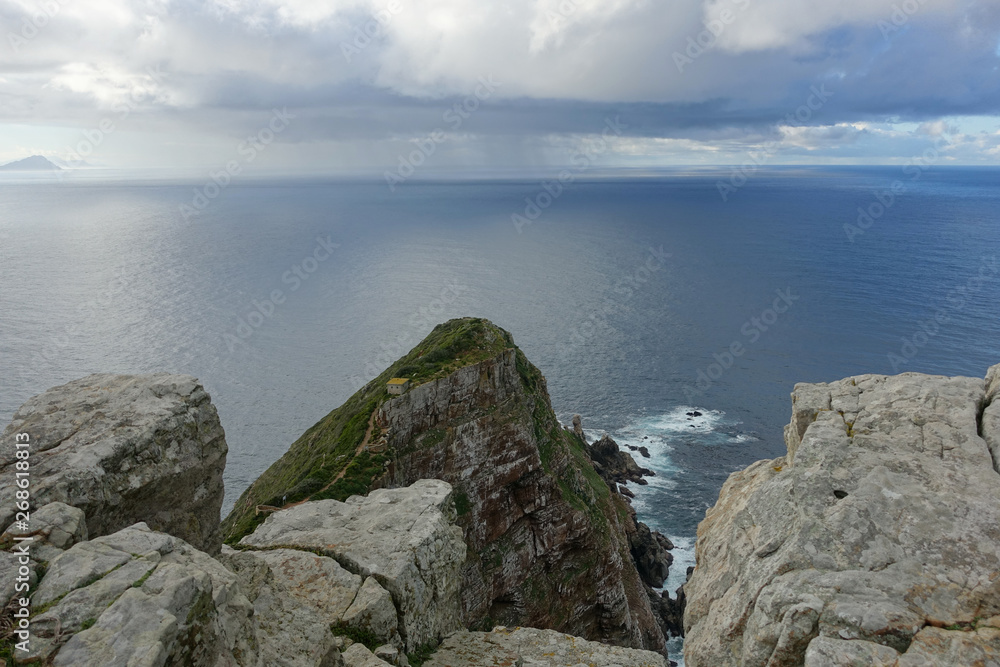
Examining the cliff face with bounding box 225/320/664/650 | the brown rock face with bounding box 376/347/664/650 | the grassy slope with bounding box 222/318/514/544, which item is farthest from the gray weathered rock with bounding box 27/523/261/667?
the brown rock face with bounding box 376/347/664/650

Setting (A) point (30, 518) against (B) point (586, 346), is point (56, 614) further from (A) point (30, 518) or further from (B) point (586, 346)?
(B) point (586, 346)

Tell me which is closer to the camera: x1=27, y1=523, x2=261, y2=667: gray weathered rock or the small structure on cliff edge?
x1=27, y1=523, x2=261, y2=667: gray weathered rock

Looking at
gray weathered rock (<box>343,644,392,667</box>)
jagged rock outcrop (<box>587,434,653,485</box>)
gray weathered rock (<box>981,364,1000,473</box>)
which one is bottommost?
jagged rock outcrop (<box>587,434,653,485</box>)

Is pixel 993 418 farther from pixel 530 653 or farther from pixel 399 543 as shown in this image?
pixel 399 543

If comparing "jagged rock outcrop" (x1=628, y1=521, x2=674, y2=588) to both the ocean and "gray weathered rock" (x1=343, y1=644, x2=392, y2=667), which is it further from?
"gray weathered rock" (x1=343, y1=644, x2=392, y2=667)

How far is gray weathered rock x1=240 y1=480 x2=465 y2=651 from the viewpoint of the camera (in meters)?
23.1

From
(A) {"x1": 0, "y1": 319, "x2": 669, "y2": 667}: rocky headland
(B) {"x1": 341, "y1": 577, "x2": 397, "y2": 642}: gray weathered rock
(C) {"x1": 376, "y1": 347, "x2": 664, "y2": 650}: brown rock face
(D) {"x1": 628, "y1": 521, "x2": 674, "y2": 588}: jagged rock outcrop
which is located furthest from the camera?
(D) {"x1": 628, "y1": 521, "x2": 674, "y2": 588}: jagged rock outcrop

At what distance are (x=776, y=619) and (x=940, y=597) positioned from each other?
316cm

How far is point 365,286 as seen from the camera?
18912 cm

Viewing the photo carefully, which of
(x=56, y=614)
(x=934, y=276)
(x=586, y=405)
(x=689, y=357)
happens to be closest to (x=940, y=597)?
(x=56, y=614)

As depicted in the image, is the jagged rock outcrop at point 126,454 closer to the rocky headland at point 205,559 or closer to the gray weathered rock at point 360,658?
the rocky headland at point 205,559

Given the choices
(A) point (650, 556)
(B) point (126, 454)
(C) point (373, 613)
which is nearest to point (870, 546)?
(C) point (373, 613)

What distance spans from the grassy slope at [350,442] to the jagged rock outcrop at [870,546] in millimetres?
37291

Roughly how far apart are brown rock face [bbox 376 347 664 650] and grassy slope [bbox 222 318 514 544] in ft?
6.97
